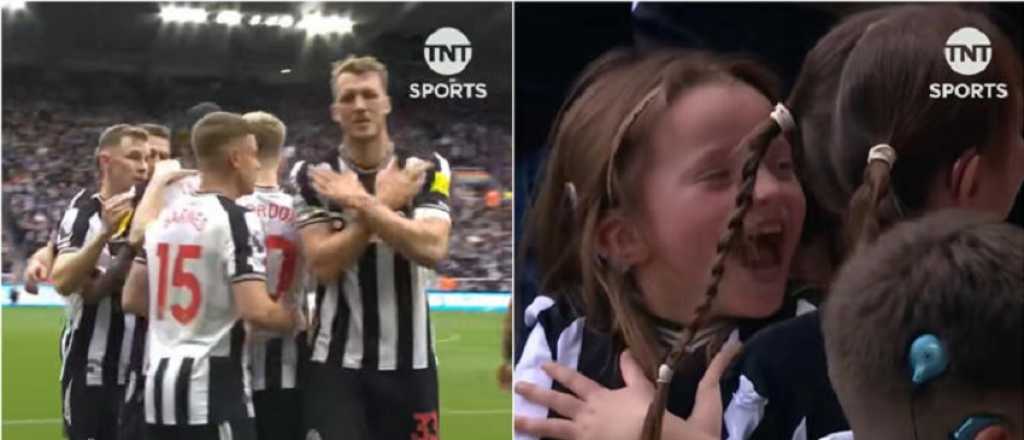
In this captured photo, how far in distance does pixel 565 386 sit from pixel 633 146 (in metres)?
0.58

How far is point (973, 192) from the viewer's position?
289cm

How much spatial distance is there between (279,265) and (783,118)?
121 cm

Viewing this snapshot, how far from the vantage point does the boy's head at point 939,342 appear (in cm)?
204

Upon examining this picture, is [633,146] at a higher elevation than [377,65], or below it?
below

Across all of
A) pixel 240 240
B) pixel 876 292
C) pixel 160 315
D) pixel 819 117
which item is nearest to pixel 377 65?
pixel 240 240

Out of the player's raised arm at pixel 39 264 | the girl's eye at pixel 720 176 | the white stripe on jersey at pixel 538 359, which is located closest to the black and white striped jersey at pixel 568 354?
the white stripe on jersey at pixel 538 359

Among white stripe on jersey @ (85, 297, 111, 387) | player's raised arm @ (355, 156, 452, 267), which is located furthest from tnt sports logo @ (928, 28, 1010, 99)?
white stripe on jersey @ (85, 297, 111, 387)

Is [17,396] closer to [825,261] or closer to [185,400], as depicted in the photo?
[185,400]

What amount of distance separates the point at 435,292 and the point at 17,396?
1.01 meters

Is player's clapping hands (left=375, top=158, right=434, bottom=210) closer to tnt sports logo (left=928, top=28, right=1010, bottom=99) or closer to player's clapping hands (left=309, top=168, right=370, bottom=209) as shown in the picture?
player's clapping hands (left=309, top=168, right=370, bottom=209)

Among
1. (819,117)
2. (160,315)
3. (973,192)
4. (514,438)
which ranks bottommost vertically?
(514,438)

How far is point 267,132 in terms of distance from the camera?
2.87 meters

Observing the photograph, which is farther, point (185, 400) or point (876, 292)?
point (185, 400)

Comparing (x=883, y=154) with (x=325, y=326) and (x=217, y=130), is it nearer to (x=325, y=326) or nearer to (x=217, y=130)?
(x=325, y=326)
